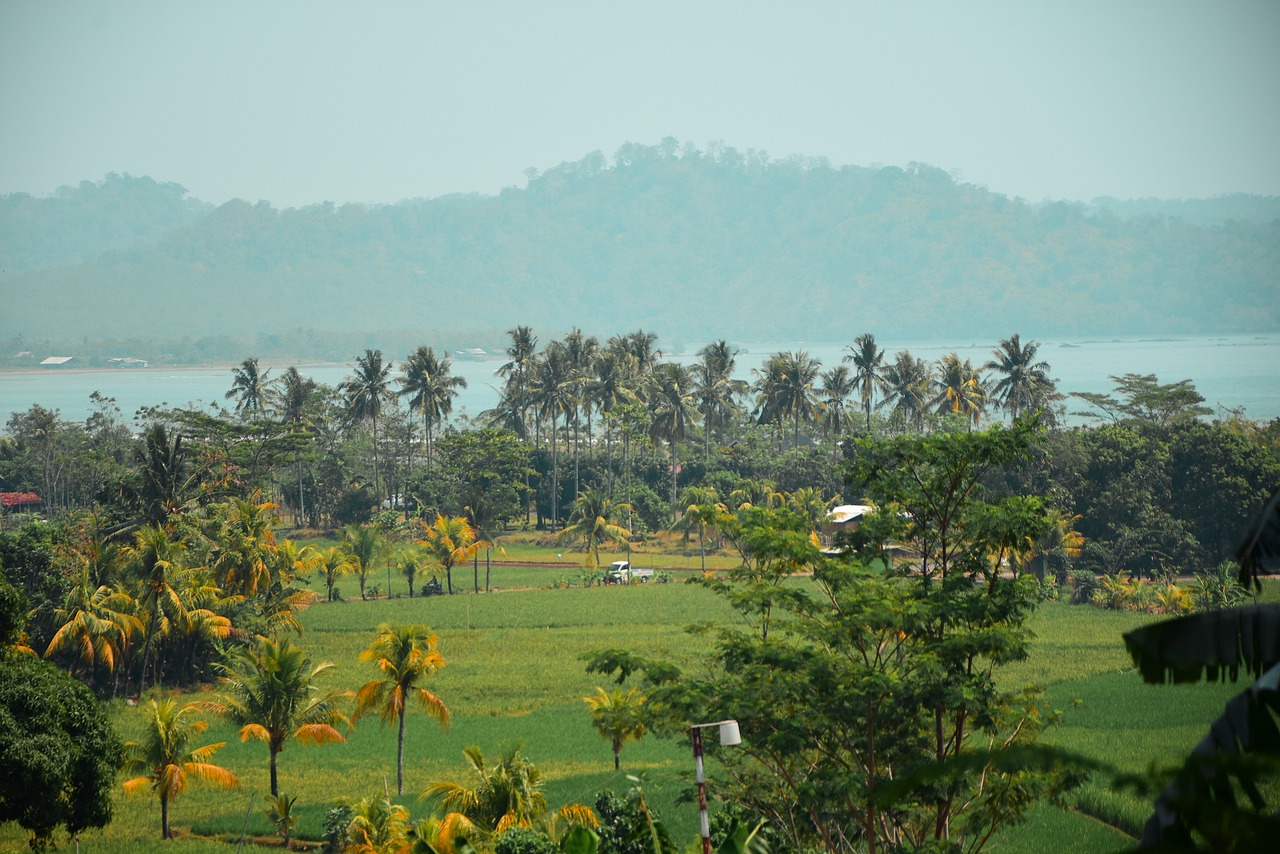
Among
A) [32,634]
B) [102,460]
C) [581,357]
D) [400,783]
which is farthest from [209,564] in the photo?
[581,357]

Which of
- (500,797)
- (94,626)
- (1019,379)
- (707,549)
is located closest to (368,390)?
(707,549)

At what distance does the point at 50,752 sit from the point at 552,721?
14634 mm

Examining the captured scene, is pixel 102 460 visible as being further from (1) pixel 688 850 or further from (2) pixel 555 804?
(1) pixel 688 850

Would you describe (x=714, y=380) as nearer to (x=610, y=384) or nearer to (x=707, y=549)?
(x=610, y=384)

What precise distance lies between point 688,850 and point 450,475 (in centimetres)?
5655

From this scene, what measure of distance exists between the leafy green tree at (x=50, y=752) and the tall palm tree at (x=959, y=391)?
201 ft

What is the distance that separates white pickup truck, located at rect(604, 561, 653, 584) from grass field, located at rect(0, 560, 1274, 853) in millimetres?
5015

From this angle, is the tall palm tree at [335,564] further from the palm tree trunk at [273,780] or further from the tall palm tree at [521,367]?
the tall palm tree at [521,367]

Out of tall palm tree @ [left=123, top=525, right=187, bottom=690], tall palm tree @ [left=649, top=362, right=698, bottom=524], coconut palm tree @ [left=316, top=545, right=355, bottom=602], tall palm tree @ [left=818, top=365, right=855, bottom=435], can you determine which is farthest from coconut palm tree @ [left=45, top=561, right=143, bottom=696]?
tall palm tree @ [left=818, top=365, right=855, bottom=435]

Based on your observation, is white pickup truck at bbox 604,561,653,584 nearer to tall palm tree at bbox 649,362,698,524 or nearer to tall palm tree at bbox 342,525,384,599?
tall palm tree at bbox 342,525,384,599

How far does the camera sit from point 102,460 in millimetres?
66625

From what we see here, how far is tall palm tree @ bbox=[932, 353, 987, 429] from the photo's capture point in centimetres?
7525

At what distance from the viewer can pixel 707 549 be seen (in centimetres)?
6425

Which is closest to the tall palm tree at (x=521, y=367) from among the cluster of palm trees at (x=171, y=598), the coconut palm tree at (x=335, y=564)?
the coconut palm tree at (x=335, y=564)
